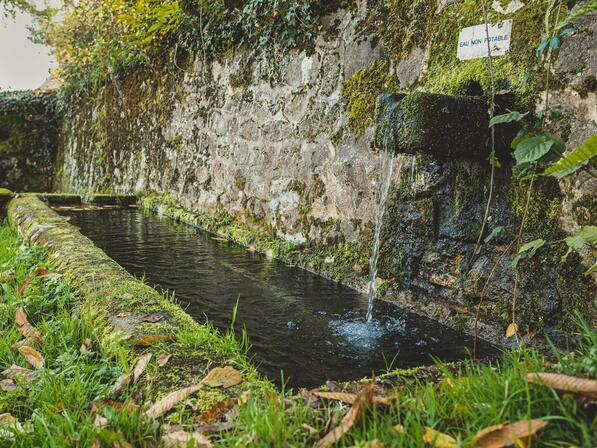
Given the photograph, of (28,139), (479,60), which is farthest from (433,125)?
(28,139)

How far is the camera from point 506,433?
899 millimetres

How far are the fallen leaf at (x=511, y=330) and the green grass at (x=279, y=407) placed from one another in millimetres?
990

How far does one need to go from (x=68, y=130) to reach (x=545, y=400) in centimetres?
1237

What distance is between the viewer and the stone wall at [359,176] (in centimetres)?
242

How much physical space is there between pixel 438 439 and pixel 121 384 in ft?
3.24

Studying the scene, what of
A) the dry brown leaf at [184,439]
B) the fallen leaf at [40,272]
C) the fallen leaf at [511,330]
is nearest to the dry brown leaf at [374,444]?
the dry brown leaf at [184,439]

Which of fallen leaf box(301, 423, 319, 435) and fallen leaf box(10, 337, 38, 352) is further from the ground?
fallen leaf box(301, 423, 319, 435)

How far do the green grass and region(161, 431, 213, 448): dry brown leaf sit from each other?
3 cm

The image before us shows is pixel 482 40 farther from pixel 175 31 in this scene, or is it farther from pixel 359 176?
pixel 175 31

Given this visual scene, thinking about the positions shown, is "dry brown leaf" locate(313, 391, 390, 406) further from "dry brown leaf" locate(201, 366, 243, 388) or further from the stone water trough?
the stone water trough

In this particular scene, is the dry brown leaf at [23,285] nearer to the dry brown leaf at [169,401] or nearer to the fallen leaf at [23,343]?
the fallen leaf at [23,343]

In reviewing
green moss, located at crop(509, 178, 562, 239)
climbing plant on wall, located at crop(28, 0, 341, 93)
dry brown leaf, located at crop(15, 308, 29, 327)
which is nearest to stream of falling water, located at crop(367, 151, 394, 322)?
green moss, located at crop(509, 178, 562, 239)

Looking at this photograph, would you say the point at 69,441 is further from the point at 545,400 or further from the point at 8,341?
the point at 545,400

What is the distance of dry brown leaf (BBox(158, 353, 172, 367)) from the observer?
1431mm
